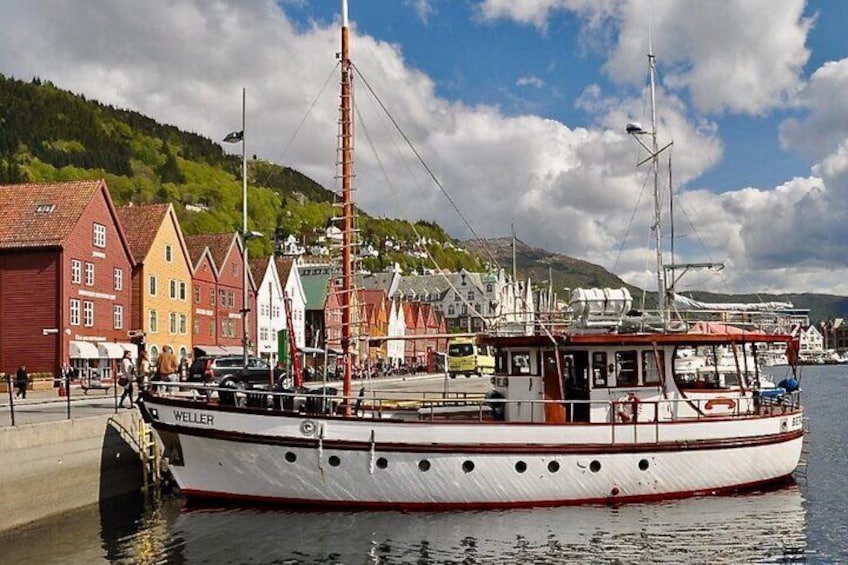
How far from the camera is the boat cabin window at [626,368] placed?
78.8ft

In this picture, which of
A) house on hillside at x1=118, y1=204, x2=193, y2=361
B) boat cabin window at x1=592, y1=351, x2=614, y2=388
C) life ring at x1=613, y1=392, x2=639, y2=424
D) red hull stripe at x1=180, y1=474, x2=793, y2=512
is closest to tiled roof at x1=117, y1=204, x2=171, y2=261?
house on hillside at x1=118, y1=204, x2=193, y2=361

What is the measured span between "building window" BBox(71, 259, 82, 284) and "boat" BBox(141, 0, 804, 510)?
27.8 meters

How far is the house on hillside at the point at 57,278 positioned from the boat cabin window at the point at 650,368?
32.5 m

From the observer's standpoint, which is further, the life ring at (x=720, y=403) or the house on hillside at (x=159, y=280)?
the house on hillside at (x=159, y=280)

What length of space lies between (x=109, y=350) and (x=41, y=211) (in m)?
8.44

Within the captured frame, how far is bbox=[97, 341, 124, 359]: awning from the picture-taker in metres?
50.9

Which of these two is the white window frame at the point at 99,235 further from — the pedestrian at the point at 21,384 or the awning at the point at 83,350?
the pedestrian at the point at 21,384

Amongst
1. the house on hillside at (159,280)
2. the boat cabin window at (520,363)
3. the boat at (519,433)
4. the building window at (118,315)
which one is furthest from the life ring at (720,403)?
the building window at (118,315)

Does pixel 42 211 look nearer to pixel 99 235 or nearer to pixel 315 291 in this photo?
pixel 99 235

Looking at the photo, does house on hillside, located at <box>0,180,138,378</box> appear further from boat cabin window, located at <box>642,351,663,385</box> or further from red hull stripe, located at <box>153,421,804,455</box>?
boat cabin window, located at <box>642,351,663,385</box>

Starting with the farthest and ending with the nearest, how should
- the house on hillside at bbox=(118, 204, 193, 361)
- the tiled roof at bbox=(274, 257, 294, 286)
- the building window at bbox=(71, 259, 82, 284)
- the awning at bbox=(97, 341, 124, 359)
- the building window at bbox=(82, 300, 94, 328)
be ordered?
1. the tiled roof at bbox=(274, 257, 294, 286)
2. the house on hillside at bbox=(118, 204, 193, 361)
3. the awning at bbox=(97, 341, 124, 359)
4. the building window at bbox=(82, 300, 94, 328)
5. the building window at bbox=(71, 259, 82, 284)

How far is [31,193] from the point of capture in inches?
2003

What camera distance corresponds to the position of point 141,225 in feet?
194

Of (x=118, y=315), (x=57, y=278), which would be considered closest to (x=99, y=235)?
(x=57, y=278)
